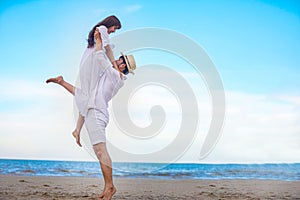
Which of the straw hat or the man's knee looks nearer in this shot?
the man's knee

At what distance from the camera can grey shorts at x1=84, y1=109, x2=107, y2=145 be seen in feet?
13.3

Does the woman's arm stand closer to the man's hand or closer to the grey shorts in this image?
the man's hand

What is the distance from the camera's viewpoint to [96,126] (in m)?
4.06

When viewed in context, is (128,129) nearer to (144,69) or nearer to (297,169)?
(144,69)

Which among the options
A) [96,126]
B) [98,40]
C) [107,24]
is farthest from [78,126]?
[107,24]

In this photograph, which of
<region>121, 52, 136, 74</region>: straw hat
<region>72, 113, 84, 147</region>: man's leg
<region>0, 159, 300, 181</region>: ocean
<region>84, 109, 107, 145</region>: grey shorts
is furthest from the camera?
<region>0, 159, 300, 181</region>: ocean

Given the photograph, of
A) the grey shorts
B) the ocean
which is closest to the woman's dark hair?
the grey shorts

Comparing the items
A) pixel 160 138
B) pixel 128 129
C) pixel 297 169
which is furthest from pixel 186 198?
pixel 297 169

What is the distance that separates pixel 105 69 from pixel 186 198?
224 centimetres

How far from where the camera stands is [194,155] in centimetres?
598

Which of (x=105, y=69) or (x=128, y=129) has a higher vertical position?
(x=105, y=69)

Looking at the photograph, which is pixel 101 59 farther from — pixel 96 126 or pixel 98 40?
pixel 96 126

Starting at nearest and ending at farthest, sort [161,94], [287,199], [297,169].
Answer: [161,94] → [287,199] → [297,169]

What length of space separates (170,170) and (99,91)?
7743 mm
